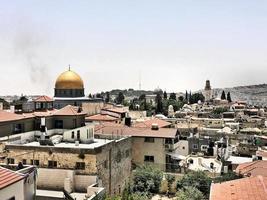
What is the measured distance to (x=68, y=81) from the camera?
A: 56.3 metres

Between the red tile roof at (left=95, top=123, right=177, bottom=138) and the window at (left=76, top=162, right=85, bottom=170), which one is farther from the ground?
the red tile roof at (left=95, top=123, right=177, bottom=138)

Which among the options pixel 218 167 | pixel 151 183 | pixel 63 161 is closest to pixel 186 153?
pixel 218 167

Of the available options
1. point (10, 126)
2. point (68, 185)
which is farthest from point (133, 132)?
point (68, 185)

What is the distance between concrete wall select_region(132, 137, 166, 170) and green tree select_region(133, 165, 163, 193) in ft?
9.87

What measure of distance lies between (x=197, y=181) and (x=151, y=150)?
631 centimetres

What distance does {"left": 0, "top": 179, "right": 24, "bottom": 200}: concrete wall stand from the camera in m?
13.5

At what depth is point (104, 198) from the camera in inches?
969

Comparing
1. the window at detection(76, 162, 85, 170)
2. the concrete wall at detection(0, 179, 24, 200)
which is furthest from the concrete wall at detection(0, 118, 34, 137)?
the concrete wall at detection(0, 179, 24, 200)

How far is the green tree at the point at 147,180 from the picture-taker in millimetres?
32406

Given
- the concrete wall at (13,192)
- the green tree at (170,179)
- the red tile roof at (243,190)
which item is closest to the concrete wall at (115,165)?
the green tree at (170,179)

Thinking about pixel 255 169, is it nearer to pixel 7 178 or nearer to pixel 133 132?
pixel 133 132

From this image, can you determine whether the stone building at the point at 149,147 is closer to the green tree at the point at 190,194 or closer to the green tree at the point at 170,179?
the green tree at the point at 170,179

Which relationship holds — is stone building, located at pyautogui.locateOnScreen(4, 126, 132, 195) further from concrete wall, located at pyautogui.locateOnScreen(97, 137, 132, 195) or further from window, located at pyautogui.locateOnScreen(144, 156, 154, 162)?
window, located at pyautogui.locateOnScreen(144, 156, 154, 162)

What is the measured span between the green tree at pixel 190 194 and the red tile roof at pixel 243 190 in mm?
9267
